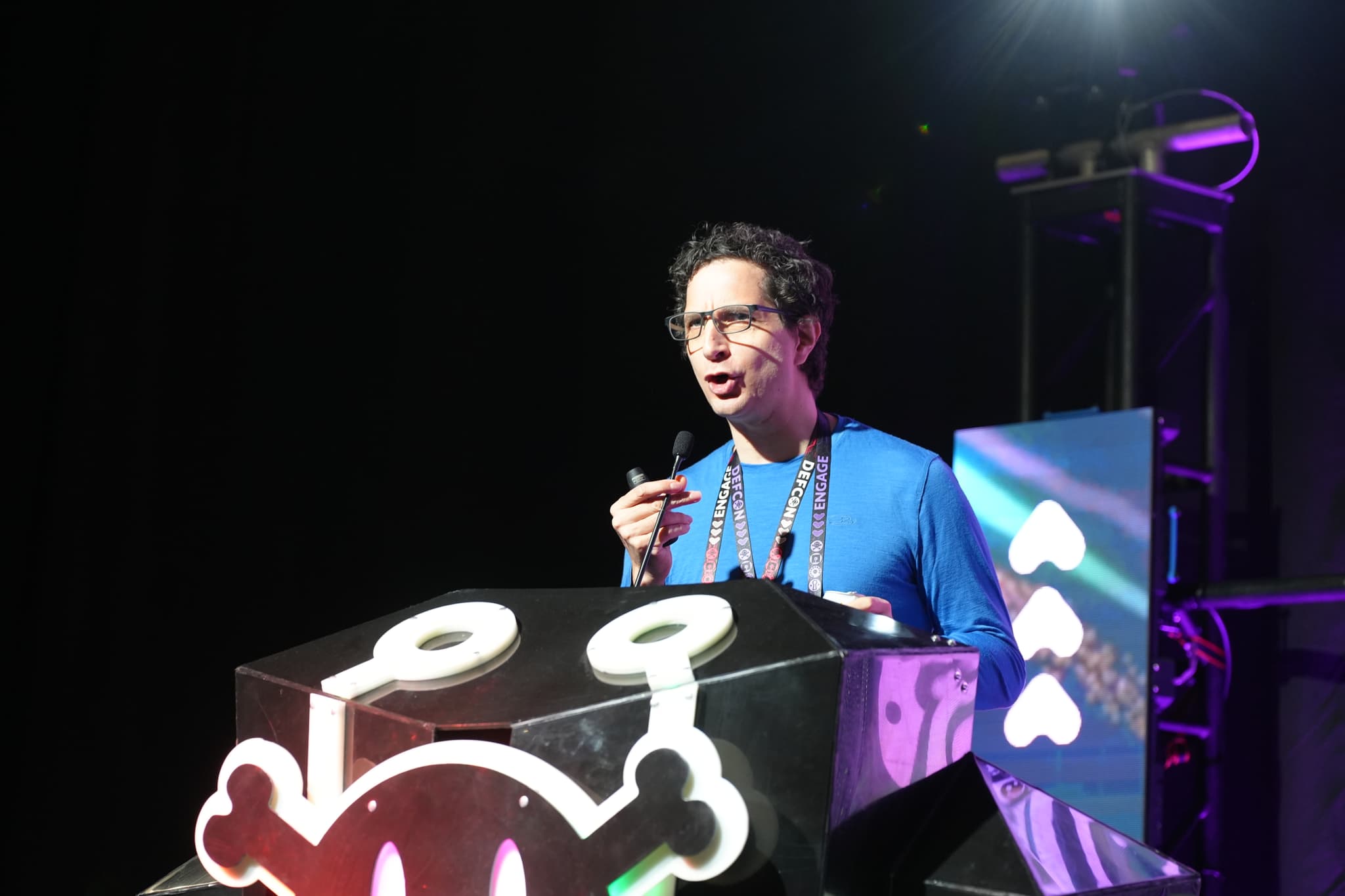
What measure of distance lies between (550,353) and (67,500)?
1.55 metres

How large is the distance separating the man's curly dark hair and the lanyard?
18 cm

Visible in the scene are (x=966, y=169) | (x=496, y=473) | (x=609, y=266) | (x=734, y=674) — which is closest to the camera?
(x=734, y=674)

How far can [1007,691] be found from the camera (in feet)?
5.39

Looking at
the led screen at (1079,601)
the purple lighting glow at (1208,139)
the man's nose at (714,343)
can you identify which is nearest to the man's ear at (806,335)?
the man's nose at (714,343)

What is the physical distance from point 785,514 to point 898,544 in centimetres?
19

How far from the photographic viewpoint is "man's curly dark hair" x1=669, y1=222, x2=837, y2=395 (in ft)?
6.71

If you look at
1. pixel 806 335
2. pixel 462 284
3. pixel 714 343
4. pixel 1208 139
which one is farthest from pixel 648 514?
pixel 1208 139

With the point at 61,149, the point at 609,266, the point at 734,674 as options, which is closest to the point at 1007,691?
the point at 734,674

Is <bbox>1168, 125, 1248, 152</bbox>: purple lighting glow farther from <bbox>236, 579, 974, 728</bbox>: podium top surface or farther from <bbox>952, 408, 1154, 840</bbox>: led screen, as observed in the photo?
<bbox>236, 579, 974, 728</bbox>: podium top surface

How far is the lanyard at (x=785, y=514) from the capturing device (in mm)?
1885

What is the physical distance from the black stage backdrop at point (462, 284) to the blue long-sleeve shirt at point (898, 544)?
1.56 meters

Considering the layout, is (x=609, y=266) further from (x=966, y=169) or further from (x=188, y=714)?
(x=188, y=714)

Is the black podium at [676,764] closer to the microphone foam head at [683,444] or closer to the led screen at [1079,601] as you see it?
the microphone foam head at [683,444]

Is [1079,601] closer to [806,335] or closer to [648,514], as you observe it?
[806,335]
